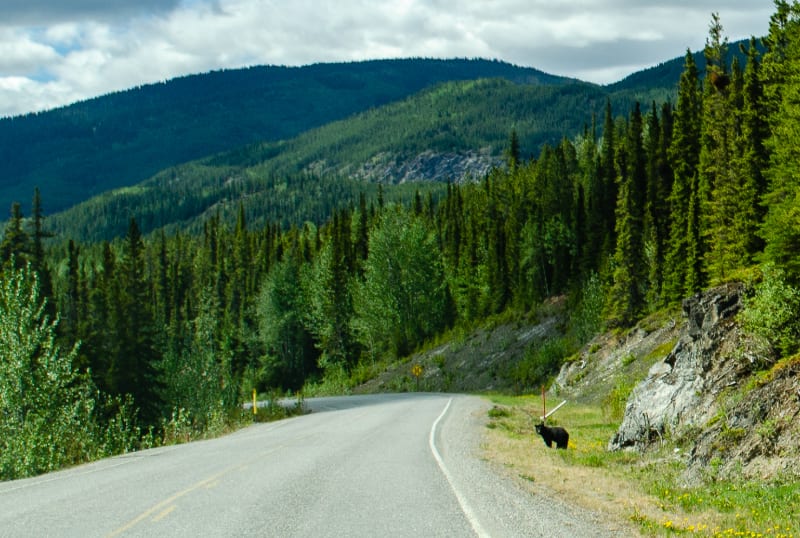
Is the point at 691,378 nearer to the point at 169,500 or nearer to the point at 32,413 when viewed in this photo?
the point at 169,500

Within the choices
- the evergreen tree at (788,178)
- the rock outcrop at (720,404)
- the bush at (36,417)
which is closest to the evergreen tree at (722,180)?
the evergreen tree at (788,178)

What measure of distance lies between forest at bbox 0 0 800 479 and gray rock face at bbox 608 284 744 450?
39.9 inches

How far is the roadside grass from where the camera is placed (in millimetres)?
10242

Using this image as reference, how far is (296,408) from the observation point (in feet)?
123

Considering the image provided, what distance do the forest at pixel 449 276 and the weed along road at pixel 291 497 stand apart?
6.53 meters

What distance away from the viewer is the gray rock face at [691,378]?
18484 mm

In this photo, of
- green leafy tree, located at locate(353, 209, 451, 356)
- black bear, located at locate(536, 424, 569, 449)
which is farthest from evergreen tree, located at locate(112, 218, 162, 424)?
black bear, located at locate(536, 424, 569, 449)

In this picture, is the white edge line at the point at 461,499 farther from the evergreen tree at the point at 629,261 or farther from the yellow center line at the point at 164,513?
the evergreen tree at the point at 629,261

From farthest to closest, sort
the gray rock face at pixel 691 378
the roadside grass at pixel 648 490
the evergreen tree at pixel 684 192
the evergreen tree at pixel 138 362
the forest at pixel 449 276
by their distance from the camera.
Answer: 1. the evergreen tree at pixel 138 362
2. the evergreen tree at pixel 684 192
3. the forest at pixel 449 276
4. the gray rock face at pixel 691 378
5. the roadside grass at pixel 648 490

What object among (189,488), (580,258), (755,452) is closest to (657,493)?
(755,452)

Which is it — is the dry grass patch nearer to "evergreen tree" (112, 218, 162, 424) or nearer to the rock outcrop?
the rock outcrop

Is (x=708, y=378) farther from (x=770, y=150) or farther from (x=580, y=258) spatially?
(x=580, y=258)

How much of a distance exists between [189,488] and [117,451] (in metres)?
15.0

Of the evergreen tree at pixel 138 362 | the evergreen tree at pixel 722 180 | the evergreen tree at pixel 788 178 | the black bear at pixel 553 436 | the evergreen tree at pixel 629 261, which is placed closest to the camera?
the black bear at pixel 553 436
